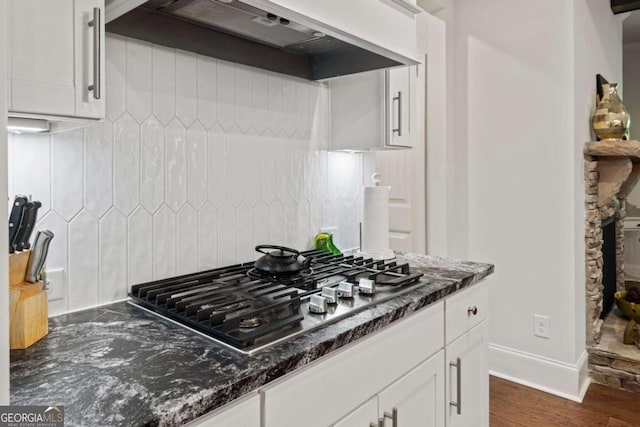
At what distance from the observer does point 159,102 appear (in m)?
1.42

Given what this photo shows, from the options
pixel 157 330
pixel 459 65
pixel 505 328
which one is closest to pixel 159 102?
pixel 157 330

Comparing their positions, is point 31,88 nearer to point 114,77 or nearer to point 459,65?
point 114,77

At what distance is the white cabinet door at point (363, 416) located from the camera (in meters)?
1.07

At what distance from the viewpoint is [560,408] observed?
99.0 inches

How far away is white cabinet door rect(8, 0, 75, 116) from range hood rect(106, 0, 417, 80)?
371 millimetres

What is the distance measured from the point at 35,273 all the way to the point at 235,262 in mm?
741

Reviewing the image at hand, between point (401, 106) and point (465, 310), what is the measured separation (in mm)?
932

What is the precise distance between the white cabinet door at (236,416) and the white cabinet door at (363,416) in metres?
0.27

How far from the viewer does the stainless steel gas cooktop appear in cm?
100

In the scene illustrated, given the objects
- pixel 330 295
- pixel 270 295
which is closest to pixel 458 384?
pixel 330 295

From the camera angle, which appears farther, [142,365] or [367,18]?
[367,18]

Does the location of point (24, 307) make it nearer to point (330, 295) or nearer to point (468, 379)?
point (330, 295)

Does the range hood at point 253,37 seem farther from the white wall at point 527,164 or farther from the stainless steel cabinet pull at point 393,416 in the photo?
the white wall at point 527,164

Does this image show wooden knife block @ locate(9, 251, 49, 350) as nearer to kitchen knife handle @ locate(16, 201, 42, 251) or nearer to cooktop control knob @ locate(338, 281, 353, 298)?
kitchen knife handle @ locate(16, 201, 42, 251)
